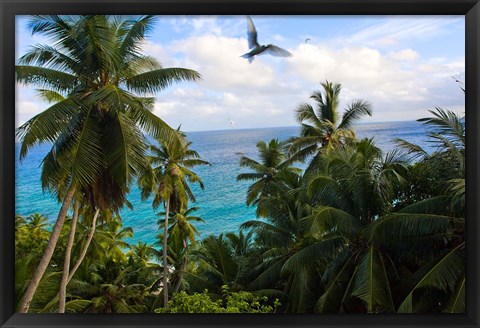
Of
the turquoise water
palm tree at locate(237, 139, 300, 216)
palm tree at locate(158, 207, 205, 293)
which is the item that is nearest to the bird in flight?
palm tree at locate(237, 139, 300, 216)

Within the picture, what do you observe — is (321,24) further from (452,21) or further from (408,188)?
(408,188)

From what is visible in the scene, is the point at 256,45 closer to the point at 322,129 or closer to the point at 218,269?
the point at 218,269

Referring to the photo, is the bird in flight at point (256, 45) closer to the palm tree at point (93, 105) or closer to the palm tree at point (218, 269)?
the palm tree at point (93, 105)

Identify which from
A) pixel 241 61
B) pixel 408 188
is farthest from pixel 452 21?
pixel 408 188

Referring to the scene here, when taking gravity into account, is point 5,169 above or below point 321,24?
below

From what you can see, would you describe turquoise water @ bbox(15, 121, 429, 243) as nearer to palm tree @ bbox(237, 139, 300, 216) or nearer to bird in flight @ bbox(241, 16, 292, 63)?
palm tree @ bbox(237, 139, 300, 216)

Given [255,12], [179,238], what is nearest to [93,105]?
[255,12]
